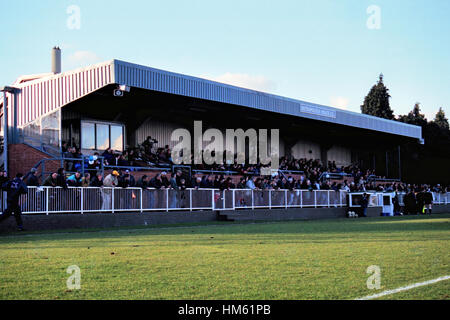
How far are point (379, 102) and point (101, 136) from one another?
5684cm

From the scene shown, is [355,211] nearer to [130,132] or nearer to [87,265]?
[130,132]

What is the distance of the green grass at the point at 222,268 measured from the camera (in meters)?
6.45

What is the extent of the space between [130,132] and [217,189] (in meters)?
10.1

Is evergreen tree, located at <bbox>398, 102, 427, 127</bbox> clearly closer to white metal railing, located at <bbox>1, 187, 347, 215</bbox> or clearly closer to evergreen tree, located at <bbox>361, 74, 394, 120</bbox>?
evergreen tree, located at <bbox>361, 74, 394, 120</bbox>

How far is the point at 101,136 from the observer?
106 ft

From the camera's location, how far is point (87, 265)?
29.0 feet

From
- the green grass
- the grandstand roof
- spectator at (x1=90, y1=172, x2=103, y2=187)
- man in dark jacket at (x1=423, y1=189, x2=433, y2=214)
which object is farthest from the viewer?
man in dark jacket at (x1=423, y1=189, x2=433, y2=214)

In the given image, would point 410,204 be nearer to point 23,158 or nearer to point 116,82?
point 116,82

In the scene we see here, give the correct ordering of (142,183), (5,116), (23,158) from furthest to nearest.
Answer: (5,116)
(23,158)
(142,183)

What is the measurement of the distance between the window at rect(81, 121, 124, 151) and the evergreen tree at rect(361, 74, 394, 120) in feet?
178

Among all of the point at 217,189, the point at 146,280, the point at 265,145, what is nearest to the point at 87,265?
the point at 146,280

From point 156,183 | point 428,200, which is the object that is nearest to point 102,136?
point 156,183

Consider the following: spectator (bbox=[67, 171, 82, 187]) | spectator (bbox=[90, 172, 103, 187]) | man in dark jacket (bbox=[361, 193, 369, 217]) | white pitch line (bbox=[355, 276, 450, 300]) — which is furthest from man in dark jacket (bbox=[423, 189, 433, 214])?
white pitch line (bbox=[355, 276, 450, 300])

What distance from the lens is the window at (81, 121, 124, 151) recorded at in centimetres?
3158
